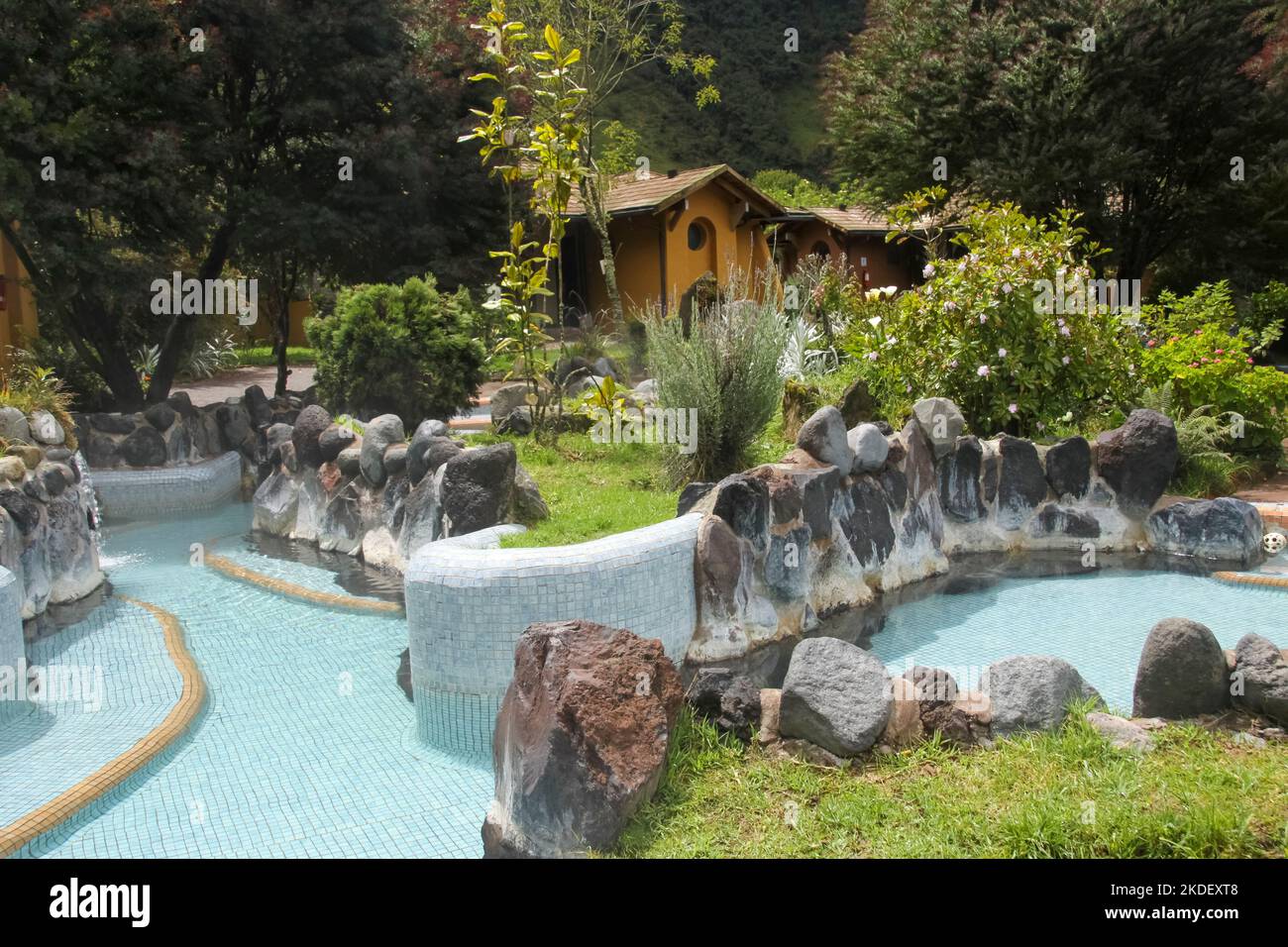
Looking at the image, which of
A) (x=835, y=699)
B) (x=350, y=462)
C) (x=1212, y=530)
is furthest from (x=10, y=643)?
(x=1212, y=530)

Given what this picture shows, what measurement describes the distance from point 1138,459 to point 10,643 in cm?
681

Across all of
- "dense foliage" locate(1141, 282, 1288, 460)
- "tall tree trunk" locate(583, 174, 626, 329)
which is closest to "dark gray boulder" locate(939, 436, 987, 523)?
"dense foliage" locate(1141, 282, 1288, 460)

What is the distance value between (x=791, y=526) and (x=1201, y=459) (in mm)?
3867

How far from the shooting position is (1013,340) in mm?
7918

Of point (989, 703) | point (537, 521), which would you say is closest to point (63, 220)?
point (537, 521)

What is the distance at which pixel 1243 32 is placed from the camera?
14.4 meters

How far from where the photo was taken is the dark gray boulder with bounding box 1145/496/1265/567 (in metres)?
6.93

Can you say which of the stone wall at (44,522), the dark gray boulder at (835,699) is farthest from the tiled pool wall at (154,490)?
the dark gray boulder at (835,699)

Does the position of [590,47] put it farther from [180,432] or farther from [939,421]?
[939,421]

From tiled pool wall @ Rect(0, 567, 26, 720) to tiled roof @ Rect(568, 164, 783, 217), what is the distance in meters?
14.7

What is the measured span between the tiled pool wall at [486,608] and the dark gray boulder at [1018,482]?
11.2ft

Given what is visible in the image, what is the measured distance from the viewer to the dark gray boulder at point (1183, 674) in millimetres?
3609

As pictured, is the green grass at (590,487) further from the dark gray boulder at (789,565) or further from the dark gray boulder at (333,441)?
the dark gray boulder at (333,441)

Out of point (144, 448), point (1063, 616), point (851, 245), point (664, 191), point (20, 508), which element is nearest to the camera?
point (1063, 616)
